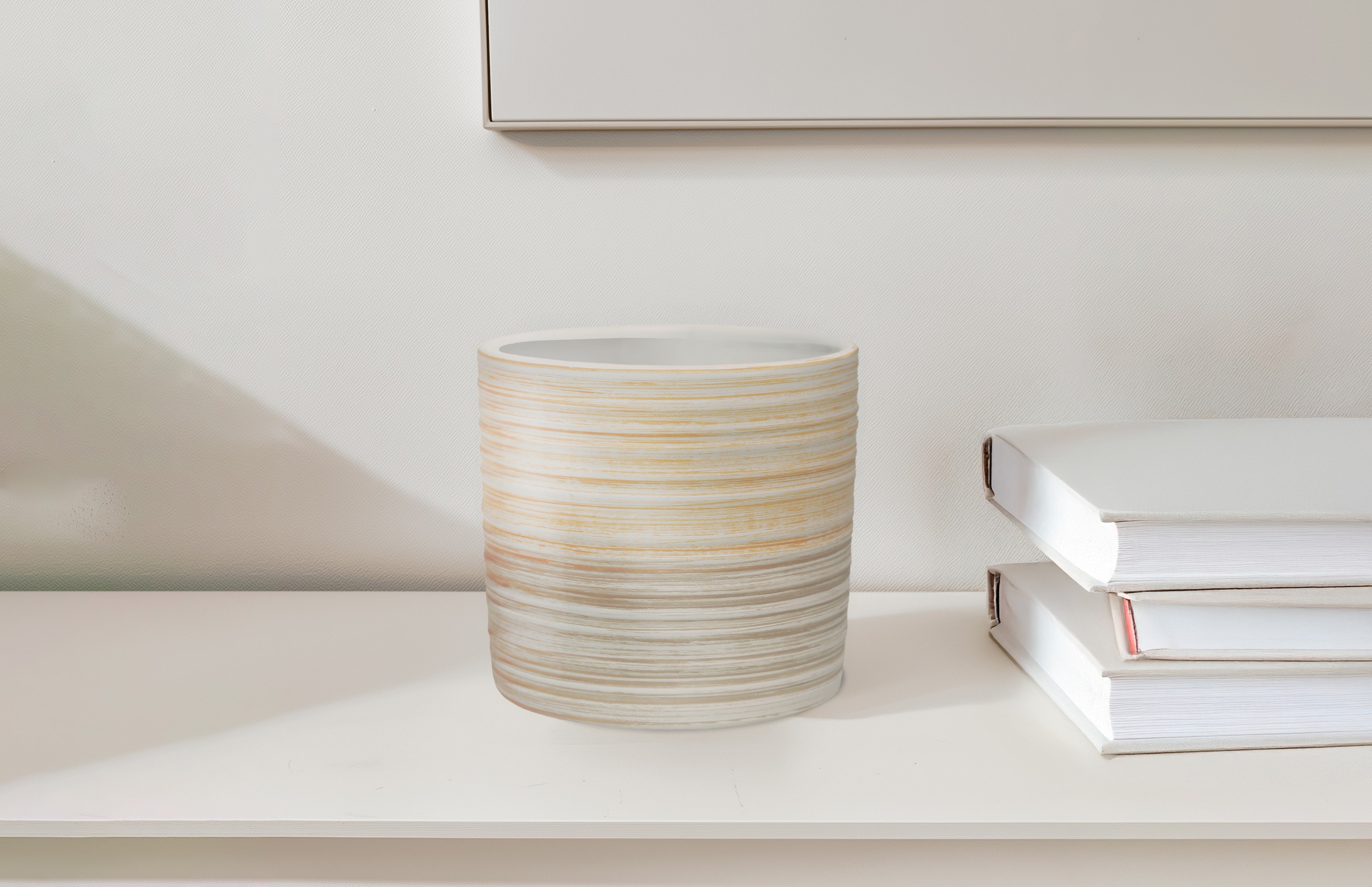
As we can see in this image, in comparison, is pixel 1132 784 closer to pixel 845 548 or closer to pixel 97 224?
pixel 845 548

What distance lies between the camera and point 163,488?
0.69m

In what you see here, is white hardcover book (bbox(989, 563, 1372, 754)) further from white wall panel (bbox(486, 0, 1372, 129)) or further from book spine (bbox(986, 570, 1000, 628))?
white wall panel (bbox(486, 0, 1372, 129))

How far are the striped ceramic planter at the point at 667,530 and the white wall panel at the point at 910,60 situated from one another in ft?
0.74

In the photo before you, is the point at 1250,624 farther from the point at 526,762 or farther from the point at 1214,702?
the point at 526,762

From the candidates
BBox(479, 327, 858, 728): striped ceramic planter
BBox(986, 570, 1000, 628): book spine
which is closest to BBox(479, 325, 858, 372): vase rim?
BBox(479, 327, 858, 728): striped ceramic planter

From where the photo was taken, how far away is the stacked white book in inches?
17.5

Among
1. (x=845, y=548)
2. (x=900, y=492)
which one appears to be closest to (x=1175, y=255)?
(x=900, y=492)

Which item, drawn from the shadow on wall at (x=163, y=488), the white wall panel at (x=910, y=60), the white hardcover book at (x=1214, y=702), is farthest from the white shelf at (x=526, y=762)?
the white wall panel at (x=910, y=60)

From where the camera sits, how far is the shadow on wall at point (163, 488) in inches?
26.6

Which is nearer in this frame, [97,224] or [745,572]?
[745,572]

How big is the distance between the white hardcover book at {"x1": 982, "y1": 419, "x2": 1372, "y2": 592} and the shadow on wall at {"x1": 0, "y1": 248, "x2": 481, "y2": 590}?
0.37m

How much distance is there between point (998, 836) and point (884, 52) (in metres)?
0.44

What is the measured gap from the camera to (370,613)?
0.63m

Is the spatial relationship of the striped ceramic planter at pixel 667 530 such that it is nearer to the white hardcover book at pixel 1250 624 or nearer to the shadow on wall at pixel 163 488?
the white hardcover book at pixel 1250 624
